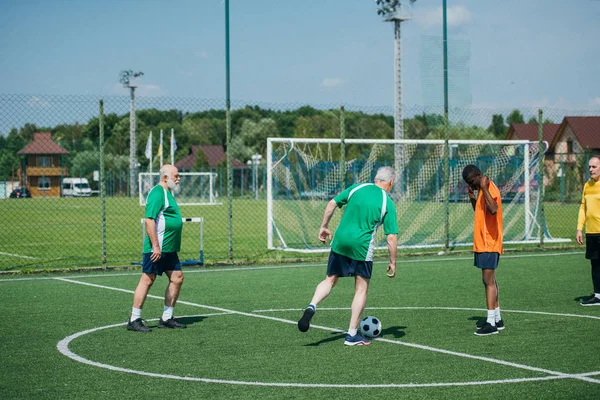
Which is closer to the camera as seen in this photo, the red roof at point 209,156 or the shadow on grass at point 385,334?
the shadow on grass at point 385,334

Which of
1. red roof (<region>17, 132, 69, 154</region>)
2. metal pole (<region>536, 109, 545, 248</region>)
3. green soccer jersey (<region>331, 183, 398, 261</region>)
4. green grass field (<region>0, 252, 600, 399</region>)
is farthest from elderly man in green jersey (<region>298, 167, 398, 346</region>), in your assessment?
red roof (<region>17, 132, 69, 154</region>)

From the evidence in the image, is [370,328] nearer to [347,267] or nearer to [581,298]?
[347,267]

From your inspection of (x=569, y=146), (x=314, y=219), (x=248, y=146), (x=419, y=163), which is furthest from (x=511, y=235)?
(x=248, y=146)

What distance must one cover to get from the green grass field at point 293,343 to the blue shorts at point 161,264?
76cm

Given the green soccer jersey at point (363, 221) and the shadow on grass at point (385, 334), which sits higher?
the green soccer jersey at point (363, 221)

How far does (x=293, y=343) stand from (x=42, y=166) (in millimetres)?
20846

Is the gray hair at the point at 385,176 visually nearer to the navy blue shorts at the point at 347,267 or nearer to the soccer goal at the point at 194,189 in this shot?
the navy blue shorts at the point at 347,267

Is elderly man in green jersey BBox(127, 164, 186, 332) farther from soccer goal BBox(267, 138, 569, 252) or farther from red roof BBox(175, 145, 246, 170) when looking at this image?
red roof BBox(175, 145, 246, 170)

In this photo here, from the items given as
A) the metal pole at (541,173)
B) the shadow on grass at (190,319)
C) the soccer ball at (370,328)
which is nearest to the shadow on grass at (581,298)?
the soccer ball at (370,328)

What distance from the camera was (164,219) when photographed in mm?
10211

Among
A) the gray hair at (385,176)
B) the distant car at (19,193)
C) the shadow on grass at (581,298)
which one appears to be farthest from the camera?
the distant car at (19,193)

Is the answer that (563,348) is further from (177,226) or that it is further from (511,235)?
(511,235)

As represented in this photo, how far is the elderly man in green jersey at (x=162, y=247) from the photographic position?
996 cm

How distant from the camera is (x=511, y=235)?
23.2m
